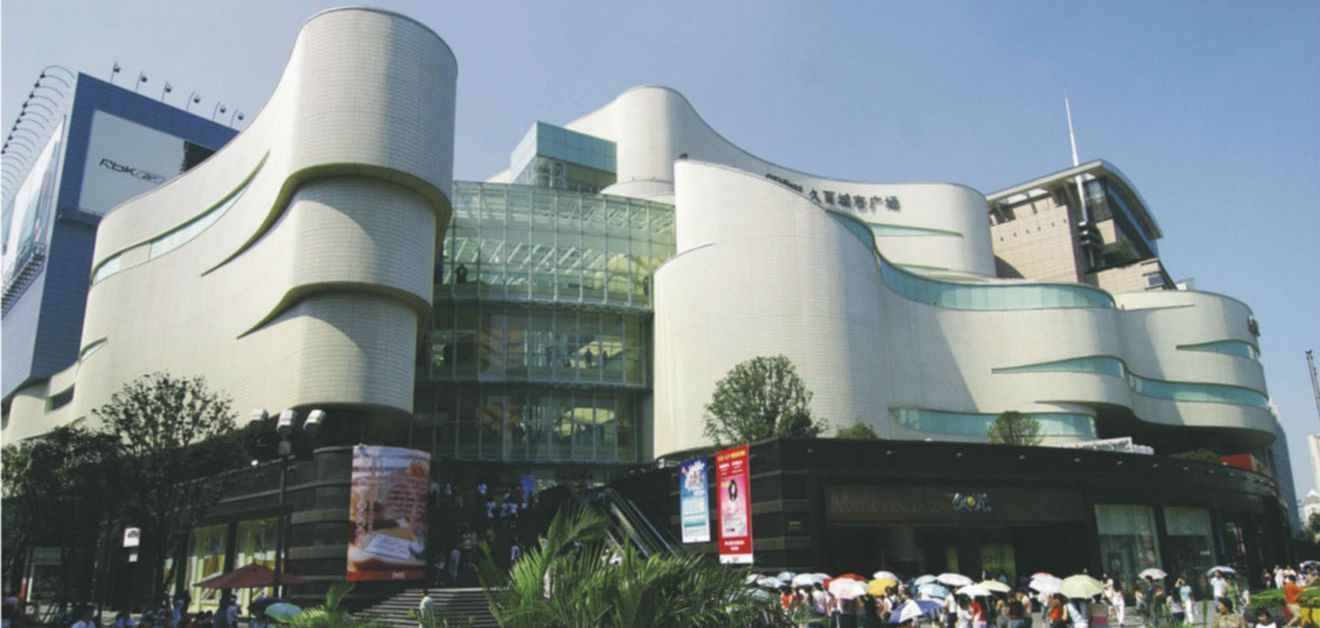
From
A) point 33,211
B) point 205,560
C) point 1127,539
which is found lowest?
point 205,560

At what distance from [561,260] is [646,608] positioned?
142ft

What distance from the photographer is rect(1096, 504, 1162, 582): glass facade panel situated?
3375cm

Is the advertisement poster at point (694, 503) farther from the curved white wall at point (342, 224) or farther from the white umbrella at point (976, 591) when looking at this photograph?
the curved white wall at point (342, 224)

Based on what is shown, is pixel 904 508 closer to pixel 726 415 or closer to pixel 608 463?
pixel 726 415

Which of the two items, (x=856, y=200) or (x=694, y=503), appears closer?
(x=694, y=503)

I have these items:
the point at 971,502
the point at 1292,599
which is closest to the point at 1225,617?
the point at 1292,599

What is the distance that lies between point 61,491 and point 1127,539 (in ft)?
134

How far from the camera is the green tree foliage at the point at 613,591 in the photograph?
6.43m

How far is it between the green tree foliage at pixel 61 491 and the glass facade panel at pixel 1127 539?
3551 cm

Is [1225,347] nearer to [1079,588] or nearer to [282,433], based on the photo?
[1079,588]

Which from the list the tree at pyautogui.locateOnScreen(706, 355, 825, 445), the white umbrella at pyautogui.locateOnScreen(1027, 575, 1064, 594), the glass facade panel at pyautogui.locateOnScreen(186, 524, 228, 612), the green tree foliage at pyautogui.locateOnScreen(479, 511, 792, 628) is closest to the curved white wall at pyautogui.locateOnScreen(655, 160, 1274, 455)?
the tree at pyautogui.locateOnScreen(706, 355, 825, 445)

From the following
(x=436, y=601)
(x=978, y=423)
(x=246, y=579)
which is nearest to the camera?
(x=246, y=579)

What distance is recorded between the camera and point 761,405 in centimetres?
3400

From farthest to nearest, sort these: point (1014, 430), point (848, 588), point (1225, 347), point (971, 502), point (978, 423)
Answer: point (1225, 347)
point (978, 423)
point (1014, 430)
point (971, 502)
point (848, 588)
